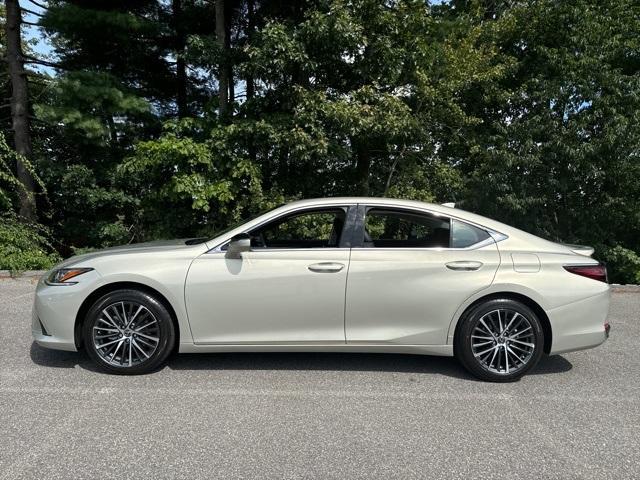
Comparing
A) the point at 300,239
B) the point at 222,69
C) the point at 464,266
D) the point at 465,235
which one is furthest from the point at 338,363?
the point at 222,69

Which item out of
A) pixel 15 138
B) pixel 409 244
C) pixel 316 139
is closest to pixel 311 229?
pixel 316 139

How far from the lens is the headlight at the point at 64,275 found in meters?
3.91

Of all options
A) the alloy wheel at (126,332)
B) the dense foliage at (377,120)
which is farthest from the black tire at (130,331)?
the dense foliage at (377,120)

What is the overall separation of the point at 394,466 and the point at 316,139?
21.6 feet

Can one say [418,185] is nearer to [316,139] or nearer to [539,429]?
[316,139]

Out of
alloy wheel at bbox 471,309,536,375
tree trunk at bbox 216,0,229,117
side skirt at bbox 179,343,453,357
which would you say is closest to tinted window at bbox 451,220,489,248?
alloy wheel at bbox 471,309,536,375

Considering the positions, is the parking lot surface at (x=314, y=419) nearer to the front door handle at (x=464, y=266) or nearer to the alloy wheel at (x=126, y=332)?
the alloy wheel at (x=126, y=332)

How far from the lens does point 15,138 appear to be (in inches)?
446

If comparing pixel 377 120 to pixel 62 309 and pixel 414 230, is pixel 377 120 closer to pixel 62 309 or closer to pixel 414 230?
pixel 414 230

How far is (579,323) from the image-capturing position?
12.8 feet

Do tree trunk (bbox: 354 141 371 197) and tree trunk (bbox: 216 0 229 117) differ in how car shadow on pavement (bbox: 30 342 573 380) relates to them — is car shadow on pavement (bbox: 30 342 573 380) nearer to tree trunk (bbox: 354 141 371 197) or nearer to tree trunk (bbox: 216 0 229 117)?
tree trunk (bbox: 354 141 371 197)

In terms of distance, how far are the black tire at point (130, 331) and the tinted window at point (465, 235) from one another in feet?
8.17

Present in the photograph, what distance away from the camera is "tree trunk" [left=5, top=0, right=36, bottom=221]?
36.3 ft

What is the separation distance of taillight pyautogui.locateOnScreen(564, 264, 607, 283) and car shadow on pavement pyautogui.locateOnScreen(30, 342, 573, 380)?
920mm
